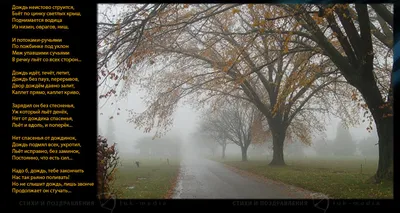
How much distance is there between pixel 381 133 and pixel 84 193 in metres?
10.2

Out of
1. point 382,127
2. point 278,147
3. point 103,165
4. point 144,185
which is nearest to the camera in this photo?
point 103,165

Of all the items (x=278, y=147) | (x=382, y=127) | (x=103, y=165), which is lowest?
(x=278, y=147)

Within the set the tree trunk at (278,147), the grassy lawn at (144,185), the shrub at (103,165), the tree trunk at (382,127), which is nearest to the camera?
the shrub at (103,165)

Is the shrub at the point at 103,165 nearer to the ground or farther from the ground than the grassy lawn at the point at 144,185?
farther from the ground

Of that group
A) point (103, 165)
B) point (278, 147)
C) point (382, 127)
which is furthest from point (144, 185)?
point (278, 147)

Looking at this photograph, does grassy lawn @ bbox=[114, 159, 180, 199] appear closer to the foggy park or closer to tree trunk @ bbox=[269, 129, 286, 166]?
the foggy park

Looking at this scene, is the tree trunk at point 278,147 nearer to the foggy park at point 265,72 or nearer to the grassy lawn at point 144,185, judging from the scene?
the foggy park at point 265,72

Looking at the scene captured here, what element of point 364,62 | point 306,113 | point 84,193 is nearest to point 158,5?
point 84,193

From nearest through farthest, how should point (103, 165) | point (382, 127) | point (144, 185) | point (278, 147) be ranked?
point (103, 165) < point (382, 127) < point (144, 185) < point (278, 147)

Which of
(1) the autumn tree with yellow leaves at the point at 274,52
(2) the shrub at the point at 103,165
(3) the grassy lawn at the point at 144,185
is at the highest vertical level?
(1) the autumn tree with yellow leaves at the point at 274,52

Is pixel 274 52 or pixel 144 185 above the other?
pixel 274 52

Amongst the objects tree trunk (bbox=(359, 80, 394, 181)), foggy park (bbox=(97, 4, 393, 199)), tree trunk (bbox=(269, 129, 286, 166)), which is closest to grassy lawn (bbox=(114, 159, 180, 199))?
foggy park (bbox=(97, 4, 393, 199))

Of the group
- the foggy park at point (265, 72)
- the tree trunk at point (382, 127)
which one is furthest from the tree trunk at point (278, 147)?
the tree trunk at point (382, 127)

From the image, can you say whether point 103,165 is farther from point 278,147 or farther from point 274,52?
point 278,147
